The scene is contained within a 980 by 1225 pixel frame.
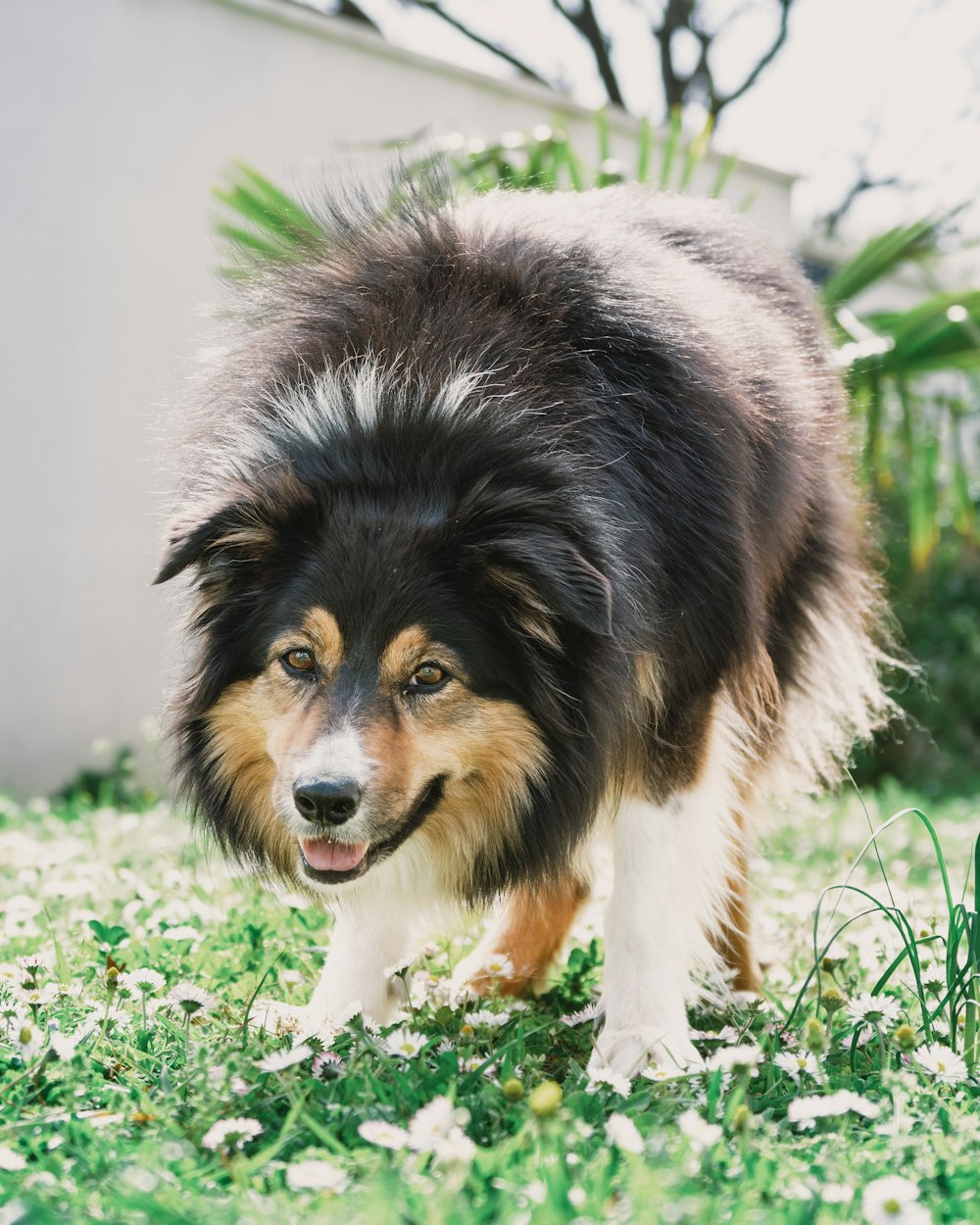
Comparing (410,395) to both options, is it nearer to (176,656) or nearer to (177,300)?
(176,656)

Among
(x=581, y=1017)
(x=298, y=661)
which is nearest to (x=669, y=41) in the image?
(x=298, y=661)

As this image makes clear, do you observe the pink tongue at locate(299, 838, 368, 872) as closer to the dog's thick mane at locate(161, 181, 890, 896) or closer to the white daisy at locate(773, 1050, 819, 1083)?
the dog's thick mane at locate(161, 181, 890, 896)

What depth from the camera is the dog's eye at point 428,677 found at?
8.78 ft

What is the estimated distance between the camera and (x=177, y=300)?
7660mm

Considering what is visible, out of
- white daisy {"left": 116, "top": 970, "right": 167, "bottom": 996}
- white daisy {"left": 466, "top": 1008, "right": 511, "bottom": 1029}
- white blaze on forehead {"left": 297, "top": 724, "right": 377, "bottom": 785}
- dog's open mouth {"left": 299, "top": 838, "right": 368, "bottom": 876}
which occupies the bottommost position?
white daisy {"left": 116, "top": 970, "right": 167, "bottom": 996}

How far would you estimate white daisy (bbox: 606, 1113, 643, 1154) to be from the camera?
6.21 feet

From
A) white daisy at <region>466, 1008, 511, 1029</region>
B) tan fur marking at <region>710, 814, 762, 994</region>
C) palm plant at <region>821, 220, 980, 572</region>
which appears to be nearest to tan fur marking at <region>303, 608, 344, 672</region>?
white daisy at <region>466, 1008, 511, 1029</region>

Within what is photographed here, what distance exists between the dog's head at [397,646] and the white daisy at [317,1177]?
759mm

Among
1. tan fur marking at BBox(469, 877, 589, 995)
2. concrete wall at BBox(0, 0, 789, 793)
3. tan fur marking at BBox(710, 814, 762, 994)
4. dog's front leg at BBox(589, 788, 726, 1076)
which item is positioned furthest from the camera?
concrete wall at BBox(0, 0, 789, 793)

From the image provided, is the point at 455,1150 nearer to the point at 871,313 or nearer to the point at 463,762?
the point at 463,762

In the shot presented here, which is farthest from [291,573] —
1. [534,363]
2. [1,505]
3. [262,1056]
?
[1,505]

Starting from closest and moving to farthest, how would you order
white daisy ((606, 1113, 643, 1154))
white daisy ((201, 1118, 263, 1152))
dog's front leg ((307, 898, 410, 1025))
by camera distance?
1. white daisy ((606, 1113, 643, 1154))
2. white daisy ((201, 1118, 263, 1152))
3. dog's front leg ((307, 898, 410, 1025))

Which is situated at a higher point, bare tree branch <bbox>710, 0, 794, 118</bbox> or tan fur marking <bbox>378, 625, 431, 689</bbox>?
bare tree branch <bbox>710, 0, 794, 118</bbox>

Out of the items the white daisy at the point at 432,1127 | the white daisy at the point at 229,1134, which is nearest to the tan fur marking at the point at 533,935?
the white daisy at the point at 229,1134
